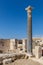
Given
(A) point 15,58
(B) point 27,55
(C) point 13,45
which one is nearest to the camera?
(A) point 15,58

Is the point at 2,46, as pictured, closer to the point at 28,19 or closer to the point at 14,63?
the point at 28,19

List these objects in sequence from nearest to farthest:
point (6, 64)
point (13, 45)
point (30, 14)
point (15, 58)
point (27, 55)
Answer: point (6, 64) < point (15, 58) < point (27, 55) < point (30, 14) < point (13, 45)

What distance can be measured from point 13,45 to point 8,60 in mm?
16681

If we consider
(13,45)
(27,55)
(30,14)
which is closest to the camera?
(27,55)

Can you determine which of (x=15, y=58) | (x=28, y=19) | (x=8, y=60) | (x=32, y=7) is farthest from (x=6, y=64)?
(x=32, y=7)

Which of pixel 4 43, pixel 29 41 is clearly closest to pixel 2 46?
pixel 4 43

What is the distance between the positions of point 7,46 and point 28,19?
617 inches

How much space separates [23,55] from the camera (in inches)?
588


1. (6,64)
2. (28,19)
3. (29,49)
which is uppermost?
(28,19)

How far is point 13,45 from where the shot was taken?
1164 inches

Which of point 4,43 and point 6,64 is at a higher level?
point 4,43

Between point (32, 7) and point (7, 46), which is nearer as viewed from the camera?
point (32, 7)

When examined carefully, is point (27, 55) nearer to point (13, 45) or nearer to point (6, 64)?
point (6, 64)

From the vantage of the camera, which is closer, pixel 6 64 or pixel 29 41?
pixel 6 64
